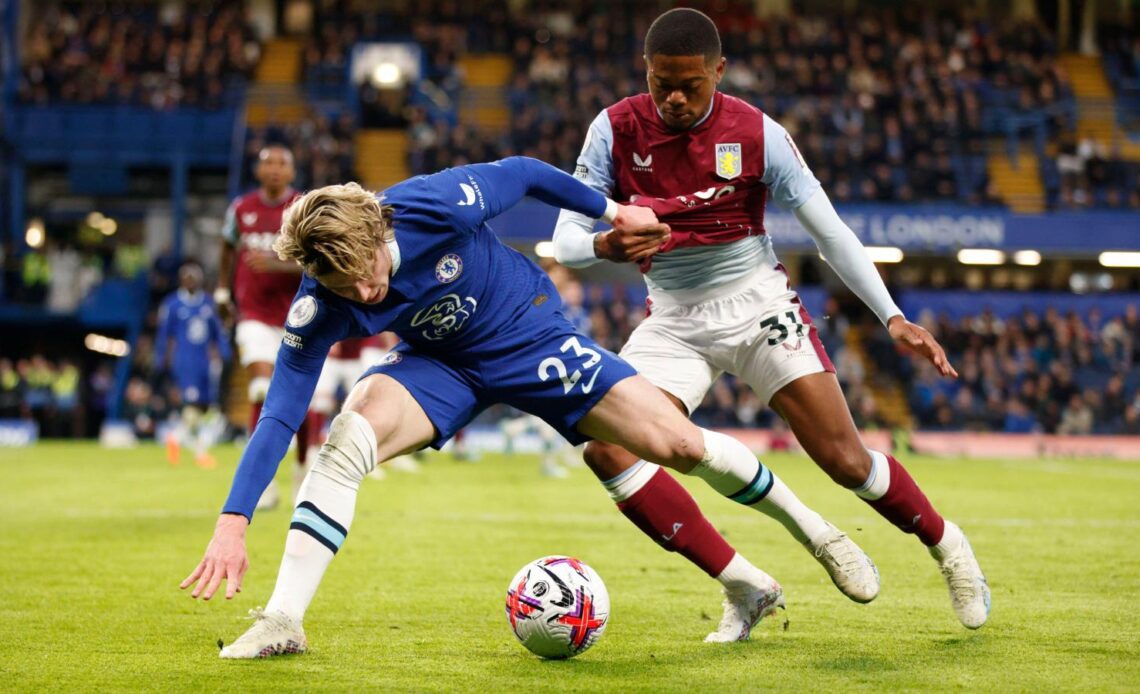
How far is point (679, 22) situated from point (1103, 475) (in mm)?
12543

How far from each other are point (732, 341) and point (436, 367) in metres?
1.28

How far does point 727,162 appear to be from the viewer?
5371mm

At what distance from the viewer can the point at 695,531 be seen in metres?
5.17

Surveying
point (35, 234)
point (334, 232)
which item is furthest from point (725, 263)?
point (35, 234)

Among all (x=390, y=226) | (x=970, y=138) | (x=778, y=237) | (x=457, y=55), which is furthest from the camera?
(x=457, y=55)

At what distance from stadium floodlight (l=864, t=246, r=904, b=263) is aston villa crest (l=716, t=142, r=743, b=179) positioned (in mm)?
21814

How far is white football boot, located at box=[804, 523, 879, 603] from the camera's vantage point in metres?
5.07

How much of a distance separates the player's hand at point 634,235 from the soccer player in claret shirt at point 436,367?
0.5 inches

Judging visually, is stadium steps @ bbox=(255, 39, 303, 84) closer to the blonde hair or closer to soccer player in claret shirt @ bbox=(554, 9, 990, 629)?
soccer player in claret shirt @ bbox=(554, 9, 990, 629)

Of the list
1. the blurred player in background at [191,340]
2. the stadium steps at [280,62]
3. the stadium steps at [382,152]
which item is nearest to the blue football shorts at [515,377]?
the blurred player in background at [191,340]

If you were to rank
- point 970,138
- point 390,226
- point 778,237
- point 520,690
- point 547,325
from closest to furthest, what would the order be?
1. point 520,690
2. point 390,226
3. point 547,325
4. point 778,237
5. point 970,138

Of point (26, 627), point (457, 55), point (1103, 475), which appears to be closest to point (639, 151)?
point (26, 627)

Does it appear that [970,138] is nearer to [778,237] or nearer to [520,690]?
[778,237]

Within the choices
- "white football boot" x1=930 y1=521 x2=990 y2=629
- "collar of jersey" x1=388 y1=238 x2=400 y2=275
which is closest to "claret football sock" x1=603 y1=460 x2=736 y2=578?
"white football boot" x1=930 y1=521 x2=990 y2=629
